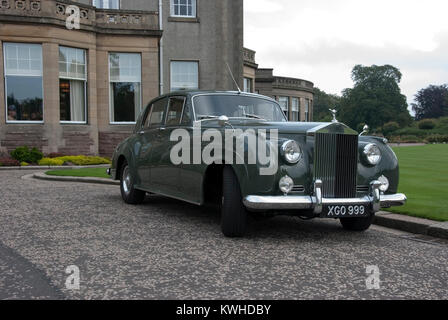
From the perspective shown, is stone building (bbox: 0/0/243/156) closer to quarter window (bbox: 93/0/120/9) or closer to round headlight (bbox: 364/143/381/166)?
quarter window (bbox: 93/0/120/9)

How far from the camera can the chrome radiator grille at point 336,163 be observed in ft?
17.3

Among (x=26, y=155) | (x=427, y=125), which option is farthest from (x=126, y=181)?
(x=427, y=125)

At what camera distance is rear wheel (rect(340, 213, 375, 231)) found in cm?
595

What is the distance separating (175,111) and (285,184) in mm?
2670

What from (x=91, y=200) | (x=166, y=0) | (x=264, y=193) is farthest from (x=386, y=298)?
(x=166, y=0)

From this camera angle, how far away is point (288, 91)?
136 ft

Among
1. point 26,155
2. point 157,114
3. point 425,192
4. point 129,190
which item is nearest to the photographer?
point 157,114

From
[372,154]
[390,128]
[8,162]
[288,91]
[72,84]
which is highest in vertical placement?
[288,91]

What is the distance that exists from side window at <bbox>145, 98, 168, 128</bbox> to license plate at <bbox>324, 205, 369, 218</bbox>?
3327mm

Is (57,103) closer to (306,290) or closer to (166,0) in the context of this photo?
(166,0)

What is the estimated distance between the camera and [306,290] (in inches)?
143

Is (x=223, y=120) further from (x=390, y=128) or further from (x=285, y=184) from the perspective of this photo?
(x=390, y=128)

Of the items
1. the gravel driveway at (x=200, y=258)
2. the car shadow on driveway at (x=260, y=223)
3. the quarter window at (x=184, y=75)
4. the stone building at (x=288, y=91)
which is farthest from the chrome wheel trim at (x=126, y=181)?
the stone building at (x=288, y=91)

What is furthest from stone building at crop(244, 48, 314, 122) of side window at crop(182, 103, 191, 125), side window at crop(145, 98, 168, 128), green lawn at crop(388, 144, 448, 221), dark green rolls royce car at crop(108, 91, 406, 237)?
dark green rolls royce car at crop(108, 91, 406, 237)
